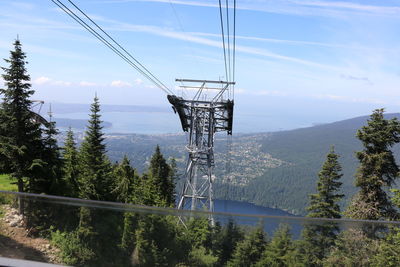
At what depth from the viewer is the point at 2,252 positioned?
4168 mm

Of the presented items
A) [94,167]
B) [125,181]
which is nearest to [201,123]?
[94,167]

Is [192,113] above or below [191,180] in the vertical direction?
above

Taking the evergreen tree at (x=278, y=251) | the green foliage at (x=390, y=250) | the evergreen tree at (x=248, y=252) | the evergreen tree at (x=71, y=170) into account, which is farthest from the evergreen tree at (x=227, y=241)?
the evergreen tree at (x=71, y=170)

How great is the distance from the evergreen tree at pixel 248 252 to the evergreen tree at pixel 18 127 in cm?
1687

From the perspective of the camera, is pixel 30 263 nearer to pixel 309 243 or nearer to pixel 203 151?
pixel 309 243

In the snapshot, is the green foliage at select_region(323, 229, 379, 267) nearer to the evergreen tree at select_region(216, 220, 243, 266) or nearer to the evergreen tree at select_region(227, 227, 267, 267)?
the evergreen tree at select_region(227, 227, 267, 267)

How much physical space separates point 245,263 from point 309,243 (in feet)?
2.68

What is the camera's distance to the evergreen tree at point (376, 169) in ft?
59.4

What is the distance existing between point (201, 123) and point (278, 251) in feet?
54.8

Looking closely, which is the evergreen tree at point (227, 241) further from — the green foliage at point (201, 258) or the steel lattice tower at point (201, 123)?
the steel lattice tower at point (201, 123)

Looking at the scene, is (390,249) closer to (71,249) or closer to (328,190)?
(71,249)

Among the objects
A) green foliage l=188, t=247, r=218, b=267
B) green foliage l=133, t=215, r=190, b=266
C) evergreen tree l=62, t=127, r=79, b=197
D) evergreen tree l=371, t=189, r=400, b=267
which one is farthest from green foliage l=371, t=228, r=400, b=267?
evergreen tree l=62, t=127, r=79, b=197

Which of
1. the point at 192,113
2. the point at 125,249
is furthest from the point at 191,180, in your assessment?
the point at 125,249

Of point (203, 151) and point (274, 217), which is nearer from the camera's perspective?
point (274, 217)
